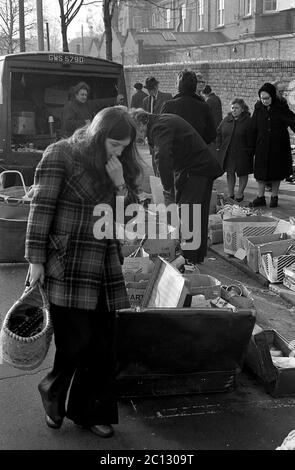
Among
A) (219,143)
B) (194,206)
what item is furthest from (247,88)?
(194,206)

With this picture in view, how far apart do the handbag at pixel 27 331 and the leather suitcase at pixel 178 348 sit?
51 cm

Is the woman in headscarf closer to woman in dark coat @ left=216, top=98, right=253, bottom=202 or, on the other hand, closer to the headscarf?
woman in dark coat @ left=216, top=98, right=253, bottom=202

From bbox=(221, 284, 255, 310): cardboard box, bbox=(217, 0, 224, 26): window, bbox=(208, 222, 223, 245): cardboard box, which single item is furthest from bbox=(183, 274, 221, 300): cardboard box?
bbox=(217, 0, 224, 26): window

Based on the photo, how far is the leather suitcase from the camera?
371 cm

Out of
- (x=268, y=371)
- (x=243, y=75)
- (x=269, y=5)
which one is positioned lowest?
(x=268, y=371)

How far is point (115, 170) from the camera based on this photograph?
10.7ft

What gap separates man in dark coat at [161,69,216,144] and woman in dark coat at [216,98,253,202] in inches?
92.1

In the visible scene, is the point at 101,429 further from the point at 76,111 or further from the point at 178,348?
the point at 76,111

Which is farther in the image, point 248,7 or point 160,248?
point 248,7

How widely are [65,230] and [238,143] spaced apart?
22.7ft

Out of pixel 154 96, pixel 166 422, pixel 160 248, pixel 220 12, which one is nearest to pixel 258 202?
pixel 154 96

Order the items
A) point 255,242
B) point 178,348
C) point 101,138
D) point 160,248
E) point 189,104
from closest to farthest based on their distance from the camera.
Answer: point 101,138 < point 178,348 < point 160,248 < point 255,242 < point 189,104
